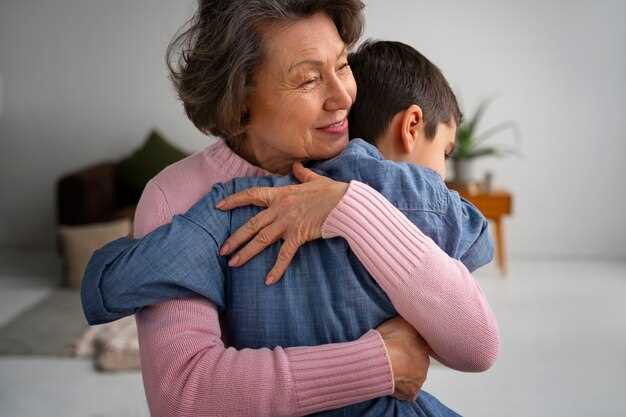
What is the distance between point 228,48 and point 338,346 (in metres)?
0.47

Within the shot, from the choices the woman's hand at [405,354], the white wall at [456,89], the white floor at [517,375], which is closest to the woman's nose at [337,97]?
the woman's hand at [405,354]

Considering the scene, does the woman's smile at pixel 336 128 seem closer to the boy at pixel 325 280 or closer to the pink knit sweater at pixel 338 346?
the boy at pixel 325 280

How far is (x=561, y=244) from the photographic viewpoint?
617 cm

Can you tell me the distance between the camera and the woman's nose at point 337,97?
43.7 inches

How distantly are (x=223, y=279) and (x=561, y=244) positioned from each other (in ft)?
18.4

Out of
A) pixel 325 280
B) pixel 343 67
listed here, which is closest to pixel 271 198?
pixel 325 280

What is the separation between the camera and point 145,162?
5.68 m

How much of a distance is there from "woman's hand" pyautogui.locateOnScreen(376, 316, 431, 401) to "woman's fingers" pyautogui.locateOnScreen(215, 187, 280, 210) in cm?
24

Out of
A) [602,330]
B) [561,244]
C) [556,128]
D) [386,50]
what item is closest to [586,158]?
[556,128]

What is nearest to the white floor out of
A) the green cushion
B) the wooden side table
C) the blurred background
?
the wooden side table

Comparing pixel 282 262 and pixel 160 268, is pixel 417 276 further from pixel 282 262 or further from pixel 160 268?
pixel 160 268

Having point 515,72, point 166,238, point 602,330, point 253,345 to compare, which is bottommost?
point 602,330

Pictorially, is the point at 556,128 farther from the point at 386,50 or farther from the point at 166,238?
the point at 166,238

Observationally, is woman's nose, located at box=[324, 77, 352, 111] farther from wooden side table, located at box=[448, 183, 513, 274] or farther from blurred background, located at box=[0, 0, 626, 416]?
blurred background, located at box=[0, 0, 626, 416]
